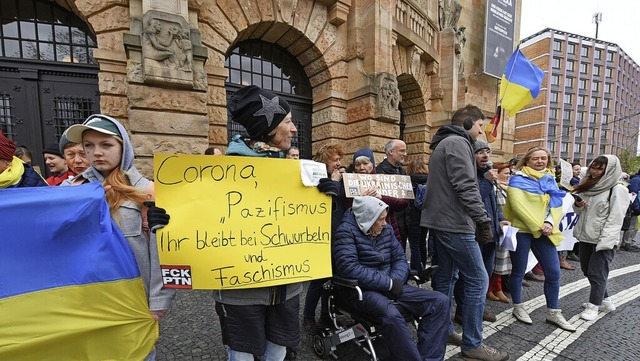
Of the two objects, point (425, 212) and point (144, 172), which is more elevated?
point (144, 172)

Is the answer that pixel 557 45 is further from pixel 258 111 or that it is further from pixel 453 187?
pixel 258 111

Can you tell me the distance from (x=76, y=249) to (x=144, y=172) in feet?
11.7

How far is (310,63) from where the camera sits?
701cm

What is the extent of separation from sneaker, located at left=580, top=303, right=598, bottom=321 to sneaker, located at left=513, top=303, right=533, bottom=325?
2.30 feet

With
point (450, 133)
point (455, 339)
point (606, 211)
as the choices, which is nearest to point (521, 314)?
point (455, 339)

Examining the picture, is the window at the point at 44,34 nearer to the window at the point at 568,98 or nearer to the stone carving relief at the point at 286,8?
the stone carving relief at the point at 286,8

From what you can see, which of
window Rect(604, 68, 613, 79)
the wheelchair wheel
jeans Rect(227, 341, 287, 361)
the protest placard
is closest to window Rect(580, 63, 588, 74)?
window Rect(604, 68, 613, 79)

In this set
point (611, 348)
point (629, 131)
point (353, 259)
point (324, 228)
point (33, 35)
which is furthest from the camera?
point (629, 131)

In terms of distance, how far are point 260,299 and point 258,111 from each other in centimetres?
102

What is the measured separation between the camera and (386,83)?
6.59 m

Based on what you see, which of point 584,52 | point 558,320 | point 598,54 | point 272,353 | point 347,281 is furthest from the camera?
point 598,54

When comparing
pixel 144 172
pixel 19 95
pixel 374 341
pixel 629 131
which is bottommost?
pixel 374 341

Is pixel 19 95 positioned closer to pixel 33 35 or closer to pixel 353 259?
pixel 33 35

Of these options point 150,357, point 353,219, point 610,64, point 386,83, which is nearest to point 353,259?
point 353,219
